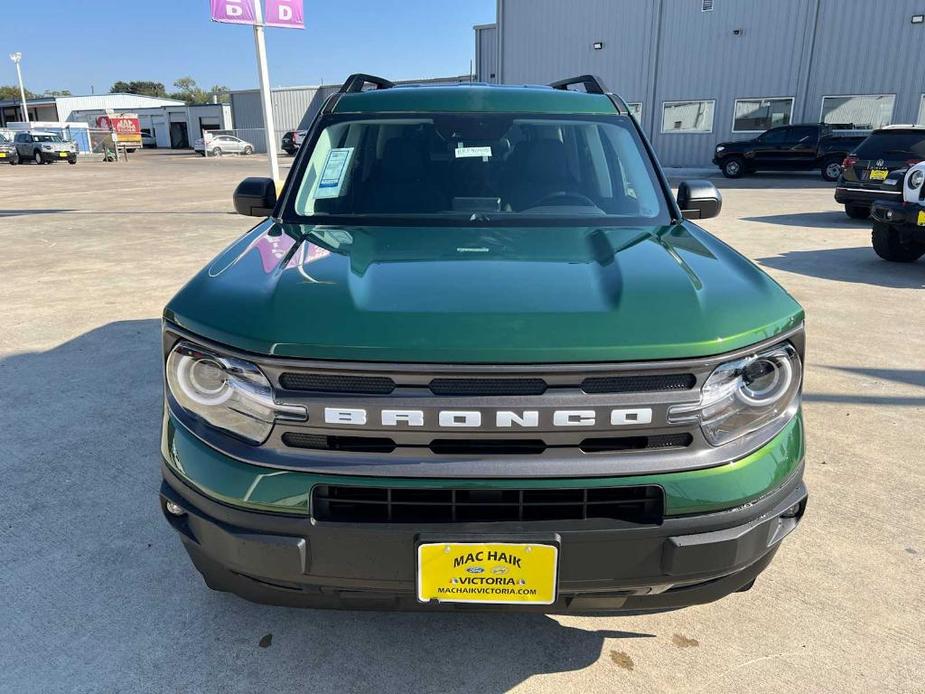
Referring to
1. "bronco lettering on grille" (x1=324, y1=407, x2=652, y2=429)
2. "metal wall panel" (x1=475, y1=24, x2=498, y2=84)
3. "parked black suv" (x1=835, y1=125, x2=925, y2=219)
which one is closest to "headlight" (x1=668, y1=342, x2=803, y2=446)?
"bronco lettering on grille" (x1=324, y1=407, x2=652, y2=429)

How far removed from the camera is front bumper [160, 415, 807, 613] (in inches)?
67.4

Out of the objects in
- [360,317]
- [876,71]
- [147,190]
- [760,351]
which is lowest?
[147,190]

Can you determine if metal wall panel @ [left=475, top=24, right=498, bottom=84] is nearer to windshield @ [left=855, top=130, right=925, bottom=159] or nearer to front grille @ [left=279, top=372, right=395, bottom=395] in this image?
windshield @ [left=855, top=130, right=925, bottom=159]

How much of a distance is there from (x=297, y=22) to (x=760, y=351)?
12.5 metres

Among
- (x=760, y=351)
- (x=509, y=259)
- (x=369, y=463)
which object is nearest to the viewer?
(x=369, y=463)

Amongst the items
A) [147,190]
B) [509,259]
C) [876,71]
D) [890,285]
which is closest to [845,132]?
[876,71]

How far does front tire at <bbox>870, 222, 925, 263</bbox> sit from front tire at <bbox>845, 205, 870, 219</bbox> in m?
4.02

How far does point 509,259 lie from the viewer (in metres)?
2.26

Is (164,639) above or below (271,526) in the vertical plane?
below

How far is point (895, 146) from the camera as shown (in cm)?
1059

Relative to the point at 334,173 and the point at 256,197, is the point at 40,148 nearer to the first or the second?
the point at 256,197

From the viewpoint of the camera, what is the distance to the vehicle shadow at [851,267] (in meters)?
7.77

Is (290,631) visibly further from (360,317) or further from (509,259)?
(509,259)

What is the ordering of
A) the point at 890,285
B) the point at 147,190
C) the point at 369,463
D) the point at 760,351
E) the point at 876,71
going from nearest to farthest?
the point at 369,463
the point at 760,351
the point at 890,285
the point at 147,190
the point at 876,71
